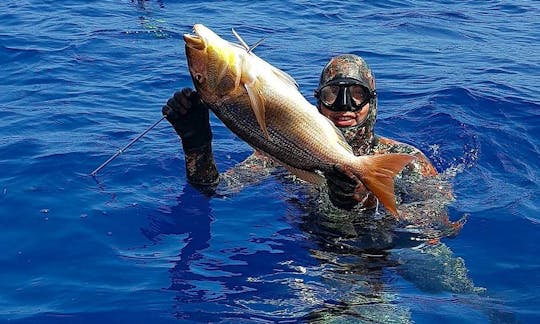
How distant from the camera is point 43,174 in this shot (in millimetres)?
8125

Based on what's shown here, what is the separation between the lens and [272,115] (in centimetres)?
479

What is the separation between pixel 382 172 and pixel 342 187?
0.31 meters

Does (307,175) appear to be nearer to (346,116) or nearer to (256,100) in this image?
(256,100)

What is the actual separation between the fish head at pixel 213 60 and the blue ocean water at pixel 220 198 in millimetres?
1673

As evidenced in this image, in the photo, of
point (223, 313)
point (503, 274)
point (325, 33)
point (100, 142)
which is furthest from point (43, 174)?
point (325, 33)

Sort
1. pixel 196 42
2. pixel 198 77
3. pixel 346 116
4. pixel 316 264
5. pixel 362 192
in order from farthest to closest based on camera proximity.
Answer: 1. pixel 346 116
2. pixel 362 192
3. pixel 316 264
4. pixel 198 77
5. pixel 196 42

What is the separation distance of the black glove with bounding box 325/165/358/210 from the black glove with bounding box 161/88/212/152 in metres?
0.97

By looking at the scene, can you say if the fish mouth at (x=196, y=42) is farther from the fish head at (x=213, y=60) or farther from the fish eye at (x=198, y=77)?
the fish eye at (x=198, y=77)

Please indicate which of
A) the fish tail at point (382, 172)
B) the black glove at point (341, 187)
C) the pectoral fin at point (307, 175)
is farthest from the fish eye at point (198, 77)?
the fish tail at point (382, 172)

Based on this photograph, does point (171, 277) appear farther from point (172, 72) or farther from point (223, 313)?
point (172, 72)

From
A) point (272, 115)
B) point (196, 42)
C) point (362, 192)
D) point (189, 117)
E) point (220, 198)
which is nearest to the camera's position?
point (196, 42)

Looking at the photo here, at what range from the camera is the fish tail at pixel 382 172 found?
5098 millimetres

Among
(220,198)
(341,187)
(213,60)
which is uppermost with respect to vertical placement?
(213,60)

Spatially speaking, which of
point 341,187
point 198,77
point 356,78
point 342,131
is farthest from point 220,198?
point 198,77
